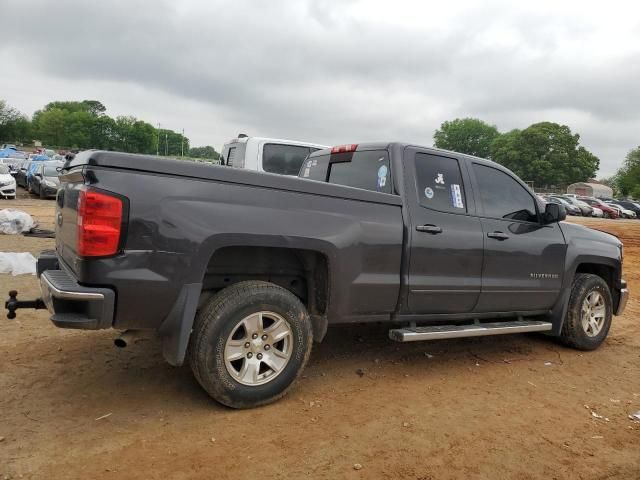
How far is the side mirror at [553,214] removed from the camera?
494cm

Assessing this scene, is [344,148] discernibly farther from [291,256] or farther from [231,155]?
[231,155]

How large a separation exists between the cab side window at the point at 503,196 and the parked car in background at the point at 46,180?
63.1 ft

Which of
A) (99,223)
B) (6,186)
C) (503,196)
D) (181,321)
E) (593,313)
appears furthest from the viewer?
(6,186)

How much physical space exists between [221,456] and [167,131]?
141 m

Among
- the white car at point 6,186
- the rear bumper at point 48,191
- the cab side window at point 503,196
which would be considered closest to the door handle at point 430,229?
the cab side window at point 503,196

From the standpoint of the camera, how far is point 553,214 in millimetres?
4957

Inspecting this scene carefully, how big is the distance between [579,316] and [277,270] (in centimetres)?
340

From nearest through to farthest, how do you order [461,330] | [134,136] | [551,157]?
[461,330]
[551,157]
[134,136]

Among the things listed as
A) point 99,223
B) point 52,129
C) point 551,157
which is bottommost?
point 99,223

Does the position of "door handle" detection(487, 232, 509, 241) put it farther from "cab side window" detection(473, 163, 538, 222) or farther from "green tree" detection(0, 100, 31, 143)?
"green tree" detection(0, 100, 31, 143)

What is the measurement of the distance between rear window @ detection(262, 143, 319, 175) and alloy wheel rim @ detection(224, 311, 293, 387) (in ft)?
16.7

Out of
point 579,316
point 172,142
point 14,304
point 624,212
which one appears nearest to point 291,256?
point 14,304

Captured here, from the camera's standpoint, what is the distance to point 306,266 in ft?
12.4

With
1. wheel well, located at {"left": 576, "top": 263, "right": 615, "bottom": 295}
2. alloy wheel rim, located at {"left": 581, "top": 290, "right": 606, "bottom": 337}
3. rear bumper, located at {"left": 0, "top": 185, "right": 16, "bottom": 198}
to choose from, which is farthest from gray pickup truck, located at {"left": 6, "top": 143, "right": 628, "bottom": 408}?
rear bumper, located at {"left": 0, "top": 185, "right": 16, "bottom": 198}
